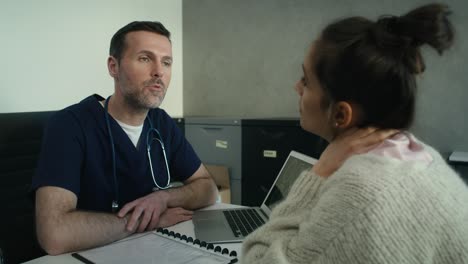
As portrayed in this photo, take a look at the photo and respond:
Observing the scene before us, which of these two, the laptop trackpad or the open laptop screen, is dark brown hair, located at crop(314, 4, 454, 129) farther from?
the laptop trackpad

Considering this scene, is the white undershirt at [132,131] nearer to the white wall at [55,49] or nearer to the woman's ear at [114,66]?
the woman's ear at [114,66]

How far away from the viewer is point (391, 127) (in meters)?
0.65

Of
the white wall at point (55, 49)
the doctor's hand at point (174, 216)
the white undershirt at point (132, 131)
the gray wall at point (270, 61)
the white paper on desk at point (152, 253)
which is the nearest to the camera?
the white paper on desk at point (152, 253)

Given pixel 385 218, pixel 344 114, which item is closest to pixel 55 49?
pixel 344 114

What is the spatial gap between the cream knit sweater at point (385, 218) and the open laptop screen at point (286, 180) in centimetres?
54

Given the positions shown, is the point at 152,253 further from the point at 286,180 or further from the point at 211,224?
the point at 286,180

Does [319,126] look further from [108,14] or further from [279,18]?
[279,18]

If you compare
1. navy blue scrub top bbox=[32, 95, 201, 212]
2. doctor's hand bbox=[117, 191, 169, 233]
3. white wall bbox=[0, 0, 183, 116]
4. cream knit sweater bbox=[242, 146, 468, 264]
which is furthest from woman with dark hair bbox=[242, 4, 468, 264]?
white wall bbox=[0, 0, 183, 116]

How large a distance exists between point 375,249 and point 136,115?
109 centimetres

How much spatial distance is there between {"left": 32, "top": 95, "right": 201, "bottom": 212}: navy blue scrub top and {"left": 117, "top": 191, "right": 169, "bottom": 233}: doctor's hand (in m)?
0.15

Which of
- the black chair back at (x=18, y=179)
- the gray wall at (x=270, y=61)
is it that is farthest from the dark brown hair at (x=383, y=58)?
the gray wall at (x=270, y=61)

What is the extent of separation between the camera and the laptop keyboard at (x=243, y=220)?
3.64ft

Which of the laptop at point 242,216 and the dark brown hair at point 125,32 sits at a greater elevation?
the dark brown hair at point 125,32

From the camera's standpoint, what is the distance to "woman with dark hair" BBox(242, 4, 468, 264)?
52 cm
